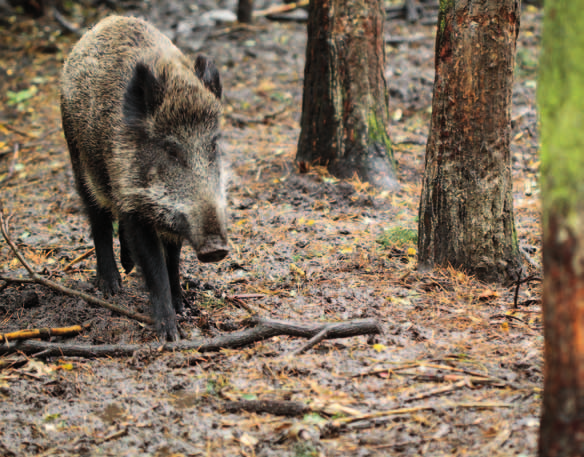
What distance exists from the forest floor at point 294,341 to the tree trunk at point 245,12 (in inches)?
223

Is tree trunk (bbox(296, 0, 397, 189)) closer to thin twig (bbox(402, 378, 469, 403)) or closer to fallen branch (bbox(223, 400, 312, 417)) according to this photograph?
thin twig (bbox(402, 378, 469, 403))

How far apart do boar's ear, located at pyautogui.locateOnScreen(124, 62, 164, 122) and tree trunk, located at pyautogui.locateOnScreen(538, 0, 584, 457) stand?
8.72 feet

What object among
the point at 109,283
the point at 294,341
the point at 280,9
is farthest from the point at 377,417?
the point at 280,9

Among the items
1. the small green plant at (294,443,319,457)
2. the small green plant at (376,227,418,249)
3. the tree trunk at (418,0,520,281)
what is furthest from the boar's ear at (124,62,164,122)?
the small green plant at (294,443,319,457)

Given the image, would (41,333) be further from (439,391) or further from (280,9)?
(280,9)

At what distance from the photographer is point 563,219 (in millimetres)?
1778

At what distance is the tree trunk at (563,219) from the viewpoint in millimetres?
1756

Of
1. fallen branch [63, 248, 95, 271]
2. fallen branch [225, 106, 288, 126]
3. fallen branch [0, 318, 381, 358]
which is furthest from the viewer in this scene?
fallen branch [225, 106, 288, 126]

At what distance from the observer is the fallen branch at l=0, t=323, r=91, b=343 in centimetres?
372

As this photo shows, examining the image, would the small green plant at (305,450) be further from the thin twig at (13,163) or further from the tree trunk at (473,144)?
the thin twig at (13,163)

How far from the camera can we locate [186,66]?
436 cm

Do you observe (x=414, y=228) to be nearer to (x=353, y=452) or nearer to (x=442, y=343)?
(x=442, y=343)

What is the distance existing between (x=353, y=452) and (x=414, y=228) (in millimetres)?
3064

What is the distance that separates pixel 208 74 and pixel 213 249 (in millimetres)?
1449
